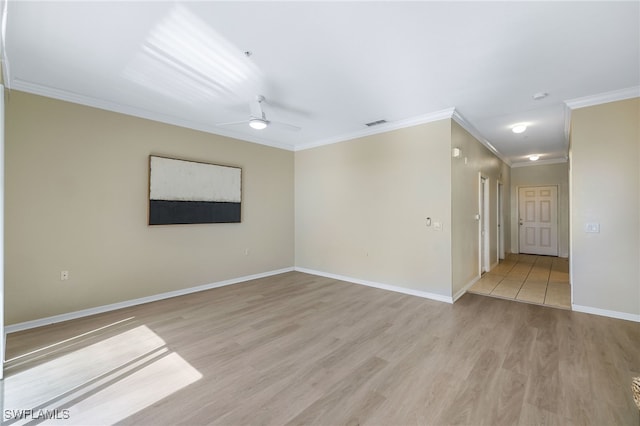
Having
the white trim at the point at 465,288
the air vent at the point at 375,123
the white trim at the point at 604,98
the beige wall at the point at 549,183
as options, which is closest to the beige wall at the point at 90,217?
the air vent at the point at 375,123

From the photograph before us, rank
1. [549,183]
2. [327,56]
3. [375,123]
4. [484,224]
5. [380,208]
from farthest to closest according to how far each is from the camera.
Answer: [549,183]
[484,224]
[380,208]
[375,123]
[327,56]

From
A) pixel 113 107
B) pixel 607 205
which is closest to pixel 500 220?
pixel 607 205

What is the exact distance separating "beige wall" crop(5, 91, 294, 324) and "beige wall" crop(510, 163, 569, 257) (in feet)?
26.7

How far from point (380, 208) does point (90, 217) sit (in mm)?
4210

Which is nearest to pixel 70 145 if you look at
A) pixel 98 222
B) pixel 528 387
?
pixel 98 222

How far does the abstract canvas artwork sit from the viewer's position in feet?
13.4

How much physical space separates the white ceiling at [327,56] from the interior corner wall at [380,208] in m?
0.66

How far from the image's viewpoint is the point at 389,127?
4617mm

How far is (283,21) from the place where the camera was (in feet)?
6.95

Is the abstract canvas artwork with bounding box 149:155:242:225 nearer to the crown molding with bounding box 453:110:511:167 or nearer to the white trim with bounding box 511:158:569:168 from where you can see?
the crown molding with bounding box 453:110:511:167

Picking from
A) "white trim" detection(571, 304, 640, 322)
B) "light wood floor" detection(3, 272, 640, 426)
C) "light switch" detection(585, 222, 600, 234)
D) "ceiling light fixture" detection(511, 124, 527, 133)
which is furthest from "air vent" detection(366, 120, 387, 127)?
"white trim" detection(571, 304, 640, 322)

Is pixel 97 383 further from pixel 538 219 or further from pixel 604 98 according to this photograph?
pixel 538 219

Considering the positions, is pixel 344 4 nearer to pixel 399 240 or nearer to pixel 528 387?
pixel 528 387

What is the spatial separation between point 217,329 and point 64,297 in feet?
6.57
